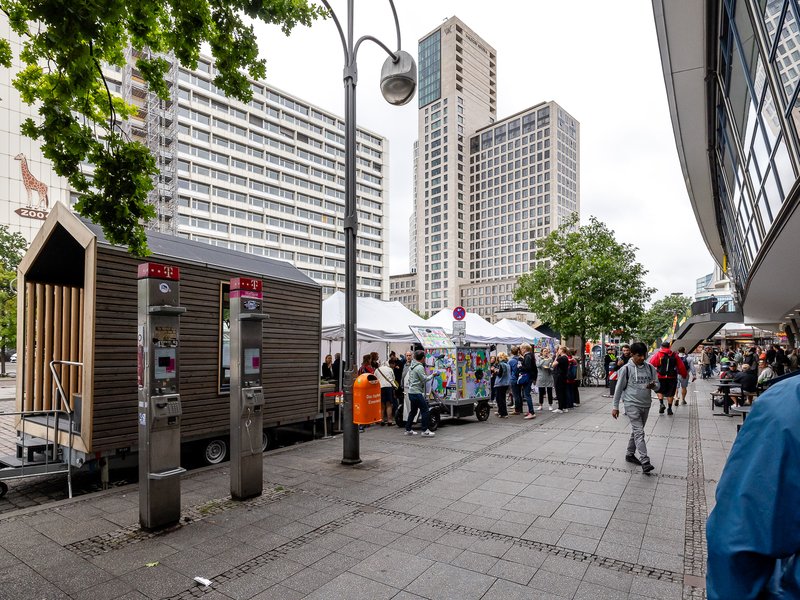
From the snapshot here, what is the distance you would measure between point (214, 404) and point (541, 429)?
276 inches

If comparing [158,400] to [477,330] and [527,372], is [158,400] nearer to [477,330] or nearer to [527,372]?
[527,372]

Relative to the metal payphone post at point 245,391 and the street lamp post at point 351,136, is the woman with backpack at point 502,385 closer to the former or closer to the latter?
the street lamp post at point 351,136

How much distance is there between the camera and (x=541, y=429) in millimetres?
10953

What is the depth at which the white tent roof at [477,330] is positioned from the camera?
56.3 ft

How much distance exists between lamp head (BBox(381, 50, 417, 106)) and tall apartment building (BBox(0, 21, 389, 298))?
5711 cm

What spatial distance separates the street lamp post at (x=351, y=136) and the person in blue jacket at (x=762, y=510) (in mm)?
6355

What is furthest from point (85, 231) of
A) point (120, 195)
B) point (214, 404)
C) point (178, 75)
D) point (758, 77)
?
point (178, 75)

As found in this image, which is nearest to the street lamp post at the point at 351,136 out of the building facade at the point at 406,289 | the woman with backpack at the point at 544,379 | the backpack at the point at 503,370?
the backpack at the point at 503,370

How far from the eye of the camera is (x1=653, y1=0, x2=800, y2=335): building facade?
23.6ft

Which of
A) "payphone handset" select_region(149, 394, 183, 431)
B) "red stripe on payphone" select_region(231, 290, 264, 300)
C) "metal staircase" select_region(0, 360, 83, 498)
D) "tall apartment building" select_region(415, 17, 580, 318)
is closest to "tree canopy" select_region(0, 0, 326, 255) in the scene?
"red stripe on payphone" select_region(231, 290, 264, 300)

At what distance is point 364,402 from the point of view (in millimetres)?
7535

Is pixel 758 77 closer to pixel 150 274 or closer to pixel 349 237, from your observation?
pixel 349 237

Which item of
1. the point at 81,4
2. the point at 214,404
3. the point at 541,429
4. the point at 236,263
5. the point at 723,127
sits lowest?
the point at 541,429

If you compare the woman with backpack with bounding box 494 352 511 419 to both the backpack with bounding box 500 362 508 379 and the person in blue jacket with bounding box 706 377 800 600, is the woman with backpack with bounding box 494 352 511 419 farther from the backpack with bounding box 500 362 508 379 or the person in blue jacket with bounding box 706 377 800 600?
the person in blue jacket with bounding box 706 377 800 600
